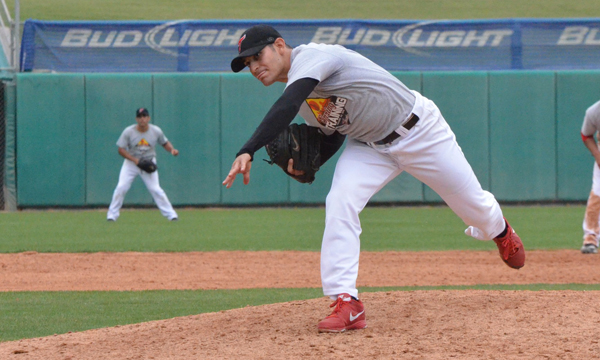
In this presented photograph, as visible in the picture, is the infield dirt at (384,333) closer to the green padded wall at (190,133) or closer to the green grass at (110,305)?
the green grass at (110,305)

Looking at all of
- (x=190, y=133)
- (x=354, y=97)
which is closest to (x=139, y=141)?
(x=190, y=133)

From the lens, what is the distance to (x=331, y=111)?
152 inches

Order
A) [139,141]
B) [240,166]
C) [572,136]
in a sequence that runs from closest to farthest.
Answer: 1. [240,166]
2. [139,141]
3. [572,136]

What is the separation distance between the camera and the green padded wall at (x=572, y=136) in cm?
1539

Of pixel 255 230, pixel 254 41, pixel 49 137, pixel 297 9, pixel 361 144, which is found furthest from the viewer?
pixel 297 9

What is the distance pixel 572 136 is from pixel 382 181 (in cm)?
1244

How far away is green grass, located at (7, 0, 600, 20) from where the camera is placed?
77.0ft

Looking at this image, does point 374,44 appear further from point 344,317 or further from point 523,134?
point 344,317

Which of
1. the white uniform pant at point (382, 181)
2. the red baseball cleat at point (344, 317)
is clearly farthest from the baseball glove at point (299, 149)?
the red baseball cleat at point (344, 317)

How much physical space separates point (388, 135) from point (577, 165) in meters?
12.5

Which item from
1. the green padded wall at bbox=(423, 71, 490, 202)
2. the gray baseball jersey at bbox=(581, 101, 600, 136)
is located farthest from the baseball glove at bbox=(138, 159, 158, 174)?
the gray baseball jersey at bbox=(581, 101, 600, 136)

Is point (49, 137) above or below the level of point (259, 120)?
below

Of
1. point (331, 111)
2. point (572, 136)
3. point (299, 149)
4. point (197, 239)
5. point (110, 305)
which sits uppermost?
point (572, 136)

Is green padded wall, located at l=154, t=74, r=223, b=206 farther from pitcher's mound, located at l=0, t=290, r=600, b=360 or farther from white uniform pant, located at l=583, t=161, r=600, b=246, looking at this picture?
pitcher's mound, located at l=0, t=290, r=600, b=360
